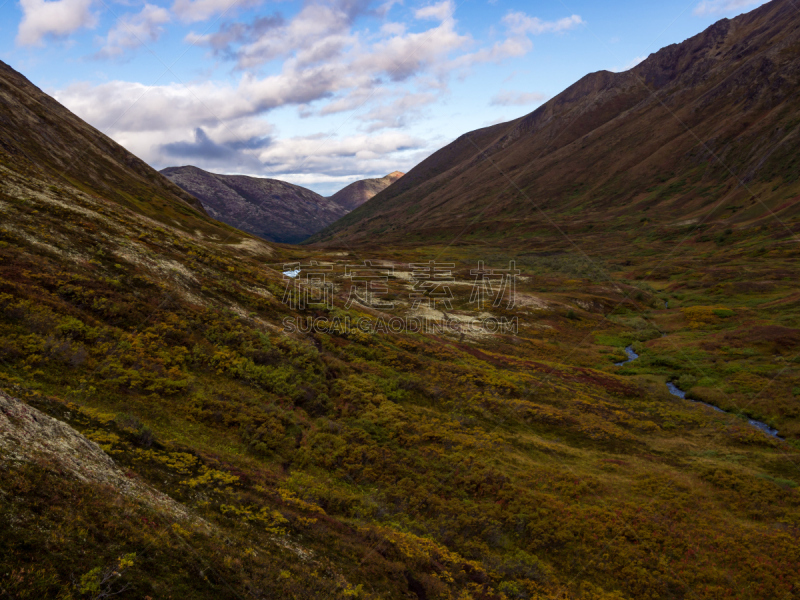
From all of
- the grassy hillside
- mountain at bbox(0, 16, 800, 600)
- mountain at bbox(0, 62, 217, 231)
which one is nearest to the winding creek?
mountain at bbox(0, 16, 800, 600)

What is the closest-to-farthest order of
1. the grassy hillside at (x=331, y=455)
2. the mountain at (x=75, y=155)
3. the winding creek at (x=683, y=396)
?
1. the grassy hillside at (x=331, y=455)
2. the winding creek at (x=683, y=396)
3. the mountain at (x=75, y=155)

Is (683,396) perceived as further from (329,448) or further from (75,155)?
(75,155)

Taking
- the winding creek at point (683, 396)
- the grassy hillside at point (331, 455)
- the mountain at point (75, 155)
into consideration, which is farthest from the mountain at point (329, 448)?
the mountain at point (75, 155)

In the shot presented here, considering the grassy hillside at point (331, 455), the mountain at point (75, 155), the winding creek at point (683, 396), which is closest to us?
the grassy hillside at point (331, 455)

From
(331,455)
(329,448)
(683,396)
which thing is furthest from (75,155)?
(683,396)

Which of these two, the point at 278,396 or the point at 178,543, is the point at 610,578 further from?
the point at 278,396

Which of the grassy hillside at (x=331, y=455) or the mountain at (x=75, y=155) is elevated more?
the mountain at (x=75, y=155)

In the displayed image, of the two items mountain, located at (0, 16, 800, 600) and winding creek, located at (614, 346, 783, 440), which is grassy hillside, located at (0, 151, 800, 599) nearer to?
mountain, located at (0, 16, 800, 600)

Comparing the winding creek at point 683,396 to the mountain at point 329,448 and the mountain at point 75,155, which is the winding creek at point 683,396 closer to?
the mountain at point 329,448
